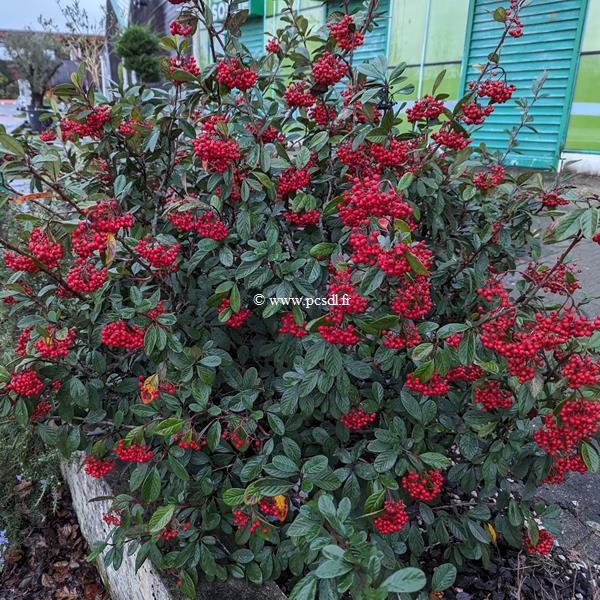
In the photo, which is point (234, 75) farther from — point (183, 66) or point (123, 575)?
point (123, 575)

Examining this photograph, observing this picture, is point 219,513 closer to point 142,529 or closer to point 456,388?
point 142,529

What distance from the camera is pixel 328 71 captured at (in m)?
1.63

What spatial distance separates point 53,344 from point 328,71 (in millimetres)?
1191

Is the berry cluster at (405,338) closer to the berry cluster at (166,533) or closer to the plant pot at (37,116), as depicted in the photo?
the berry cluster at (166,533)

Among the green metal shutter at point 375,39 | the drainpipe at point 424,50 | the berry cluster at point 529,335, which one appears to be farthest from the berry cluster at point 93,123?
the green metal shutter at point 375,39

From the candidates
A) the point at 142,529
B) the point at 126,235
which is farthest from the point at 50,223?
the point at 142,529

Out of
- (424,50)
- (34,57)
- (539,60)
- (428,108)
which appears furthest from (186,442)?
(34,57)

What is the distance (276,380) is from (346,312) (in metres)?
0.55

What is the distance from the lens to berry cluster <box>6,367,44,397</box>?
1.50 meters

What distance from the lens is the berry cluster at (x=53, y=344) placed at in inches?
58.5

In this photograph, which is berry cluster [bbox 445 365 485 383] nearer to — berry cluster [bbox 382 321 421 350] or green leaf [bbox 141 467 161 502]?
berry cluster [bbox 382 321 421 350]

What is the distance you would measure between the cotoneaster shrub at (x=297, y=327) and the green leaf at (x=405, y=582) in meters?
0.23

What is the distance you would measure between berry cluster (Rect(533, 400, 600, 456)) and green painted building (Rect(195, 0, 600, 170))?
4789mm

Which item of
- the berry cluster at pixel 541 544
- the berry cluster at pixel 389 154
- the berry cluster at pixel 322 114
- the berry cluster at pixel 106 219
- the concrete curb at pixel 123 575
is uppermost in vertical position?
the berry cluster at pixel 322 114
